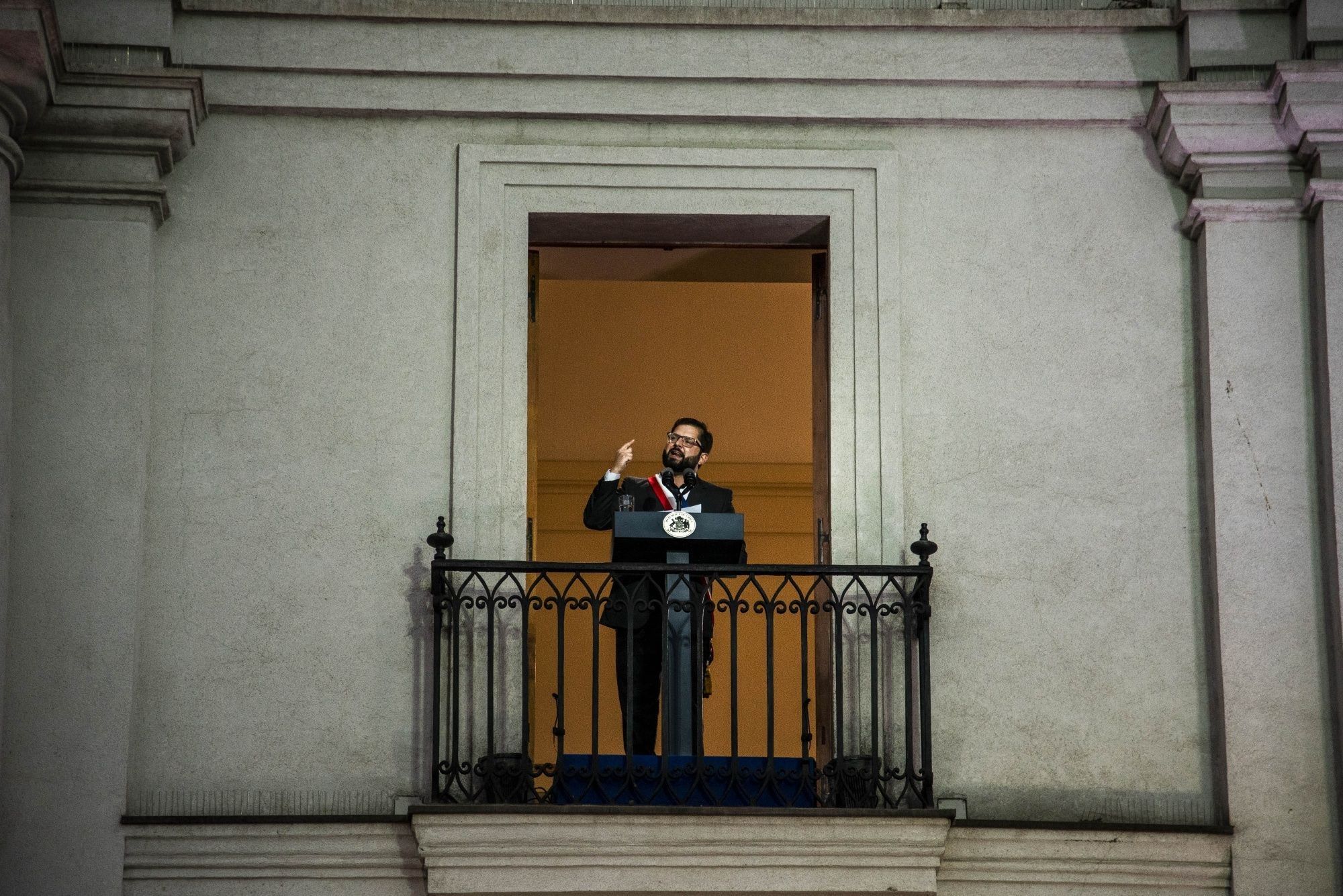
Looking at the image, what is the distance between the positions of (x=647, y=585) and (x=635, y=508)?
0.58 metres

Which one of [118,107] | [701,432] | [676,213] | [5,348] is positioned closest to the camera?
[5,348]

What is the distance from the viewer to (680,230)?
8.33m

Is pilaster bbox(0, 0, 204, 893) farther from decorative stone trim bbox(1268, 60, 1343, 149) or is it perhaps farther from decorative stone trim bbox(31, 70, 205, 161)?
decorative stone trim bbox(1268, 60, 1343, 149)

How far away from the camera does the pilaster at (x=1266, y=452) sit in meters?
7.46

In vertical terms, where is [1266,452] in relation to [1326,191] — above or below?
below

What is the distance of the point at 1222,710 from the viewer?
7.56m

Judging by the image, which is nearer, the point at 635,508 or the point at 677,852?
the point at 677,852

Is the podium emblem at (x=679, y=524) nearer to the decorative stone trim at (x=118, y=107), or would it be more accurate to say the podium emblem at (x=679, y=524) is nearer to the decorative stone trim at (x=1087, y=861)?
the decorative stone trim at (x=1087, y=861)

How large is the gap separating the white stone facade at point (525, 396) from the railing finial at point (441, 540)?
224mm

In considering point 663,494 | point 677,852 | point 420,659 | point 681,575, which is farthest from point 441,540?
point 677,852

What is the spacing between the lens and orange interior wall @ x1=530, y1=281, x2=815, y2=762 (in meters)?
12.6

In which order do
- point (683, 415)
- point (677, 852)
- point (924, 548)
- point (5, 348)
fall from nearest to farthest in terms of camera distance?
point (677, 852), point (5, 348), point (924, 548), point (683, 415)

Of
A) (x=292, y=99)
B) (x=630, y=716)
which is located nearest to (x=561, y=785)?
(x=630, y=716)

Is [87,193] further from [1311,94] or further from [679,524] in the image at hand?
[1311,94]
